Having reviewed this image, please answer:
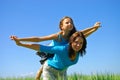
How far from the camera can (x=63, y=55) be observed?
436cm

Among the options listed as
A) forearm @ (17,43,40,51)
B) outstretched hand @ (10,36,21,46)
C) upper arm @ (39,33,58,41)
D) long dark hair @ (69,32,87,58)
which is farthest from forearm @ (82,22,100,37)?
outstretched hand @ (10,36,21,46)

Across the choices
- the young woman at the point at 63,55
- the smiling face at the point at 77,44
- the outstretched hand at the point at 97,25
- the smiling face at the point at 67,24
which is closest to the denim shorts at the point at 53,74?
the young woman at the point at 63,55

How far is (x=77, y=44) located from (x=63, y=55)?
0.24 metres

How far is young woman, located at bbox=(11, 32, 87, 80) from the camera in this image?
4344mm

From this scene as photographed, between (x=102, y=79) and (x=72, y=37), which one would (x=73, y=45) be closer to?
(x=72, y=37)

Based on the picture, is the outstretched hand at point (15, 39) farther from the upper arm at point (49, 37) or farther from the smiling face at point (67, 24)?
the smiling face at point (67, 24)

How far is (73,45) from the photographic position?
A: 436 centimetres

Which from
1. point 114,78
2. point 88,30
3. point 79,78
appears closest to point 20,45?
point 88,30

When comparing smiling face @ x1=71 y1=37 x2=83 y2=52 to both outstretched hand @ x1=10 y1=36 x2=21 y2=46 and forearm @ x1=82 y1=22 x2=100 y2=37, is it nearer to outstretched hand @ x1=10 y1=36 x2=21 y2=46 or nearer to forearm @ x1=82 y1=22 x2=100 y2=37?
forearm @ x1=82 y1=22 x2=100 y2=37

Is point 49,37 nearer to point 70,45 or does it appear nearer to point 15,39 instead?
point 70,45

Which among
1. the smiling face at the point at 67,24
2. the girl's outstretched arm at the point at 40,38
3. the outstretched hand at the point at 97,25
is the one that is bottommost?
the girl's outstretched arm at the point at 40,38

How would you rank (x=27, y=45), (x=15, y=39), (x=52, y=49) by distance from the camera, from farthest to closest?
(x=52, y=49) < (x=27, y=45) < (x=15, y=39)

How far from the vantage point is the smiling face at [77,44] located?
4355 mm

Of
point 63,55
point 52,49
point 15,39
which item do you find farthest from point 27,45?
point 63,55
